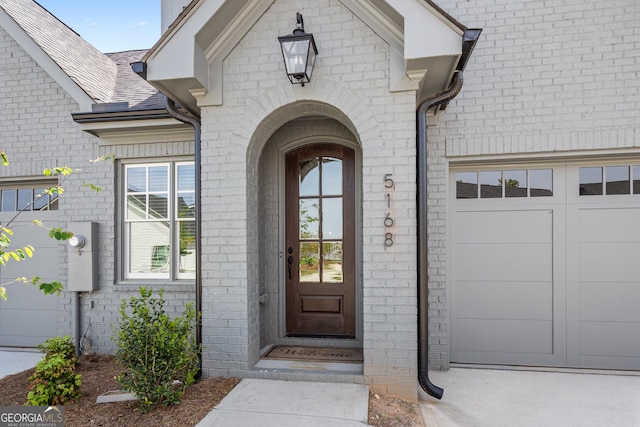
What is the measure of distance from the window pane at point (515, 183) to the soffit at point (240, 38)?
155 centimetres

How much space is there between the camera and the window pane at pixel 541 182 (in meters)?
4.50

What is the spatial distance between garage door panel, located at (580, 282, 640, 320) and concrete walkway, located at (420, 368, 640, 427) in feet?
2.10

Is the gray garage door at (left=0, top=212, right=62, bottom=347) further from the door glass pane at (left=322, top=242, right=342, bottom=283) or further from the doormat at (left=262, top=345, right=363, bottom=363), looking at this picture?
the door glass pane at (left=322, top=242, right=342, bottom=283)

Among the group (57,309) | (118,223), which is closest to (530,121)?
(118,223)

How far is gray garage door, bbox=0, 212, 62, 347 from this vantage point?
5.20m

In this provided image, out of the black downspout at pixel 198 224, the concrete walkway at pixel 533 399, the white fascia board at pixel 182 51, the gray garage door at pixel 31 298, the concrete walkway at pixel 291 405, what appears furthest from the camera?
the gray garage door at pixel 31 298

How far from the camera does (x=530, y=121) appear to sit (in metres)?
4.29

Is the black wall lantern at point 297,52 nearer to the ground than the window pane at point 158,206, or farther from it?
farther from it

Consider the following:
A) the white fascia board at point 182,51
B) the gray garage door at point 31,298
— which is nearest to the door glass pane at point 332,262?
the white fascia board at point 182,51

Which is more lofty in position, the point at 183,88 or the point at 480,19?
the point at 480,19

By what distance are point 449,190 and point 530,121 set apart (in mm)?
1201

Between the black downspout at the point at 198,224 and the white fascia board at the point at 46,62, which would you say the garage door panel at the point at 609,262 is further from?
the white fascia board at the point at 46,62

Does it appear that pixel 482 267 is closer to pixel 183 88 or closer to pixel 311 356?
pixel 311 356

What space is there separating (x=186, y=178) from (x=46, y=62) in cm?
249
